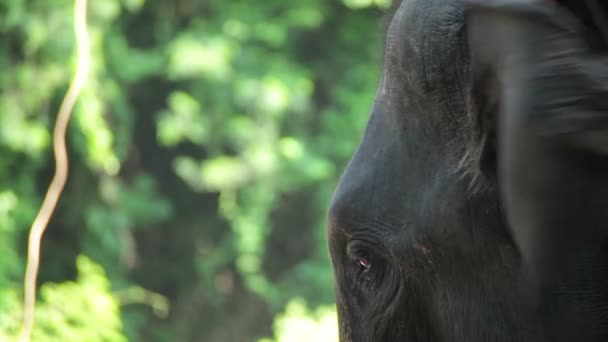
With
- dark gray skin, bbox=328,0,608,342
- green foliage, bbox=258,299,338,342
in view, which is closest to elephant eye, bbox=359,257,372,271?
dark gray skin, bbox=328,0,608,342

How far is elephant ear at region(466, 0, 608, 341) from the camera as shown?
3.48 ft

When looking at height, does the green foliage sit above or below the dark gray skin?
above

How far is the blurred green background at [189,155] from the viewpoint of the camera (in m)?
7.38

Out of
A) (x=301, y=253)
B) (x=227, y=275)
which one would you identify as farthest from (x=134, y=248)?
(x=301, y=253)

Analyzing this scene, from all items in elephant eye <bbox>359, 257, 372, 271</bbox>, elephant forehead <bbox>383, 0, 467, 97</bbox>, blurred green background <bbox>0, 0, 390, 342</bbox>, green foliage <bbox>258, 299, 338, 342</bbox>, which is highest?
blurred green background <bbox>0, 0, 390, 342</bbox>

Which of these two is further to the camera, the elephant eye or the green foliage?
the green foliage

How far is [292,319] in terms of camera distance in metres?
6.87

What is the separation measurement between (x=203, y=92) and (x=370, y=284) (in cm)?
639

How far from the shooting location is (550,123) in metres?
1.06

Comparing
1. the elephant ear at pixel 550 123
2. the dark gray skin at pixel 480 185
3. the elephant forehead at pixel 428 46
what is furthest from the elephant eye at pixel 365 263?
the elephant ear at pixel 550 123

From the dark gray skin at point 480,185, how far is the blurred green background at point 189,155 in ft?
16.2

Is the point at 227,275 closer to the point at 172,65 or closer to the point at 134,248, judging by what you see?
the point at 134,248

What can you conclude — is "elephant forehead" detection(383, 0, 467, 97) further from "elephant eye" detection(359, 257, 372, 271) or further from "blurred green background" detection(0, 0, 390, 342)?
"blurred green background" detection(0, 0, 390, 342)

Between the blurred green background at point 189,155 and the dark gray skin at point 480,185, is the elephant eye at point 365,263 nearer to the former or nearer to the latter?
the dark gray skin at point 480,185
